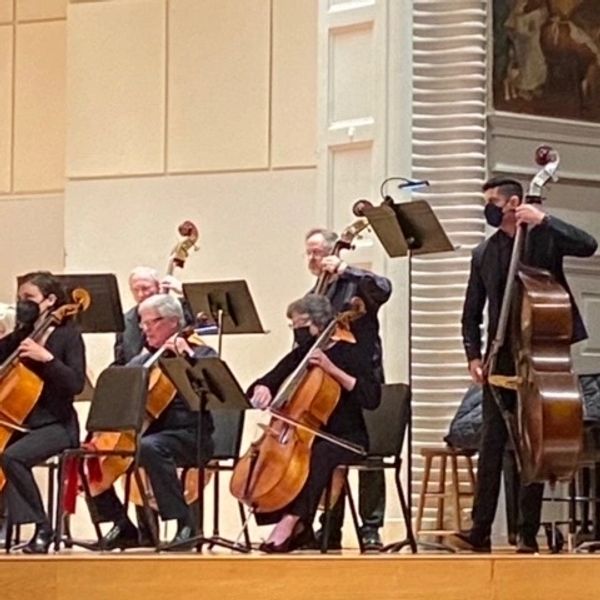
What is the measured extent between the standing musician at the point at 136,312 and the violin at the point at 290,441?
1.12 metres

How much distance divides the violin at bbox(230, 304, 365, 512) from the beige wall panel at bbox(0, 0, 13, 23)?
4240 mm

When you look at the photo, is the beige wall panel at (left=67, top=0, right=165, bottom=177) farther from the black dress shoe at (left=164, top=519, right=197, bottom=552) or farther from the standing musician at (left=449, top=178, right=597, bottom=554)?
the standing musician at (left=449, top=178, right=597, bottom=554)

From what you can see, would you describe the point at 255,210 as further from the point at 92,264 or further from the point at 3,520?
the point at 3,520

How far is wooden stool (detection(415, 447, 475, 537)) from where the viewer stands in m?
7.23

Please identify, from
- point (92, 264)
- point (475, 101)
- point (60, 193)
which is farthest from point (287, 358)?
point (60, 193)

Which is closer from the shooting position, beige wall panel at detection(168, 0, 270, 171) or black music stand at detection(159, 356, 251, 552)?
black music stand at detection(159, 356, 251, 552)

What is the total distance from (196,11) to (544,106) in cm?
189

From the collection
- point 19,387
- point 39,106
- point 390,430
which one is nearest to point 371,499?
point 390,430

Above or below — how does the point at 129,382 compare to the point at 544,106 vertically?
below

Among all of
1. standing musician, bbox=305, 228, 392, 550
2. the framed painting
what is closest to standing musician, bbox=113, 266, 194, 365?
standing musician, bbox=305, 228, 392, 550

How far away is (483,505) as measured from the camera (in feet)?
19.6

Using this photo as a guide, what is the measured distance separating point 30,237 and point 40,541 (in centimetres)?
348

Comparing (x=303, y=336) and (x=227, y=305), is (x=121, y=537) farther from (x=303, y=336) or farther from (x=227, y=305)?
(x=303, y=336)

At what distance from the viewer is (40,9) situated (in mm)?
9562
